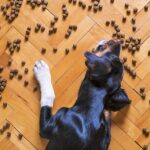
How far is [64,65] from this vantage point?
6.30 feet

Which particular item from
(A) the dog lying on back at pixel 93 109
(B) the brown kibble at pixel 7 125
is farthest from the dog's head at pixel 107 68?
(B) the brown kibble at pixel 7 125

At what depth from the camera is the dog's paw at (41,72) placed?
187cm

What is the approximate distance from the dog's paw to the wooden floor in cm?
4

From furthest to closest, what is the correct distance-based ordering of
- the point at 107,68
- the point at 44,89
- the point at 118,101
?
the point at 44,89 → the point at 118,101 → the point at 107,68

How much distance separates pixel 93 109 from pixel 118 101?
0.16 metres

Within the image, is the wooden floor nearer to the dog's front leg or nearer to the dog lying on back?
the dog's front leg

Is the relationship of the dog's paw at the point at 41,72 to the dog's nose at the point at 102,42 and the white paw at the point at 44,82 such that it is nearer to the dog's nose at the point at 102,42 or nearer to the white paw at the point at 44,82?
the white paw at the point at 44,82

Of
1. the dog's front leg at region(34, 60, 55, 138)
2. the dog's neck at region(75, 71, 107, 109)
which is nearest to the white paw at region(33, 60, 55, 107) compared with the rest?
the dog's front leg at region(34, 60, 55, 138)

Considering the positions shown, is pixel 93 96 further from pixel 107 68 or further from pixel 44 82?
pixel 44 82

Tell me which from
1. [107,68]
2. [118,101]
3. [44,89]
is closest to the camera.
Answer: [107,68]

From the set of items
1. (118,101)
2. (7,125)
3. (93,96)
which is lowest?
(118,101)

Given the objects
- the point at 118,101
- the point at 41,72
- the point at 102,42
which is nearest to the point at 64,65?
the point at 41,72

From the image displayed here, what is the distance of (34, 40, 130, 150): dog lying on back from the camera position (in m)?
1.60

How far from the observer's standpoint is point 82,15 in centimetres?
195
